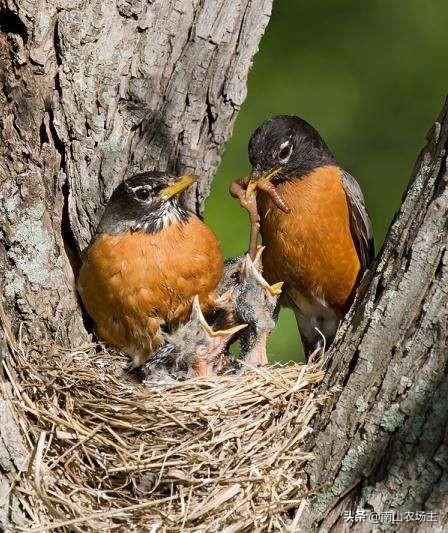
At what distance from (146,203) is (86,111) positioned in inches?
27.4

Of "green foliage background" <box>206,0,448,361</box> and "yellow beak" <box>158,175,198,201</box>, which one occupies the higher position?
"green foliage background" <box>206,0,448,361</box>

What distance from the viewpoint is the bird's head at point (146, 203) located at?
5.47 m

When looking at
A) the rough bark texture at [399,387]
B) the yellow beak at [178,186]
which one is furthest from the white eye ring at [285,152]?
the rough bark texture at [399,387]

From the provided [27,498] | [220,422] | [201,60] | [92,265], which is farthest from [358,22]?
[27,498]

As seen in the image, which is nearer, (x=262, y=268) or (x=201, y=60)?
(x=201, y=60)

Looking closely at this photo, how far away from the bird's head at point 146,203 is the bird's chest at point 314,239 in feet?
2.11

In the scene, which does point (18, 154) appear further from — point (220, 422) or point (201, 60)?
point (220, 422)

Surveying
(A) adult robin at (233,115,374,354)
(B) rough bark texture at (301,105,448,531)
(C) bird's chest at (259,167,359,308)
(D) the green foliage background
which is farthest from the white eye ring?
(B) rough bark texture at (301,105,448,531)

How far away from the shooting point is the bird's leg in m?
6.19

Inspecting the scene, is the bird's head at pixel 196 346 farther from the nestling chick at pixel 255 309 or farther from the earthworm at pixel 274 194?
the earthworm at pixel 274 194

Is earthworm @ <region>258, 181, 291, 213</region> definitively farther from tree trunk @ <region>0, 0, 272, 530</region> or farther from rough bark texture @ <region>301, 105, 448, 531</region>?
rough bark texture @ <region>301, 105, 448, 531</region>

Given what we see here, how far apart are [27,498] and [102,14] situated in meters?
2.27

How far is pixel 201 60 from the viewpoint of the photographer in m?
5.42

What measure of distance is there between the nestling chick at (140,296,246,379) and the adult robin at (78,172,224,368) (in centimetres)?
12
